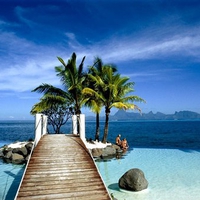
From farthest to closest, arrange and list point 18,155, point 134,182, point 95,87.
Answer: point 95,87 < point 18,155 < point 134,182

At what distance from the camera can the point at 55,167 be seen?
33.5 ft

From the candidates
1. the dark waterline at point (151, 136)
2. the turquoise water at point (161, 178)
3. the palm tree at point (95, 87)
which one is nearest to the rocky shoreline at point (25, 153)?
the turquoise water at point (161, 178)

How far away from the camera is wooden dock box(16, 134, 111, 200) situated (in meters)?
8.24

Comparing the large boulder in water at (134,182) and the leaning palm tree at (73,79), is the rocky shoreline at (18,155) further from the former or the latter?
the large boulder in water at (134,182)

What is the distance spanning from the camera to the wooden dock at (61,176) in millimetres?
8242

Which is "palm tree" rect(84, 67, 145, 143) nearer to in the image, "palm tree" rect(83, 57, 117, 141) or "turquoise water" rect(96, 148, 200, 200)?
"palm tree" rect(83, 57, 117, 141)

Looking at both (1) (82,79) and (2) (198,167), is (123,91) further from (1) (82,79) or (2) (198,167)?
(2) (198,167)

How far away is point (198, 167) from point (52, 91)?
14.8m

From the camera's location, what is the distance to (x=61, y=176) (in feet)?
31.2

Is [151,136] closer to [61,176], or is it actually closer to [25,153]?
[25,153]

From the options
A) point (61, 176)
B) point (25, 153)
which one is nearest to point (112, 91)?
point (25, 153)

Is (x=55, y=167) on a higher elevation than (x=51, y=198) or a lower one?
higher

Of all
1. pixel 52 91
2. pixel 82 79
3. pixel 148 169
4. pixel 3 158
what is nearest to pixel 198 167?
pixel 148 169

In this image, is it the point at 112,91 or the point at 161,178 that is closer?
the point at 161,178
